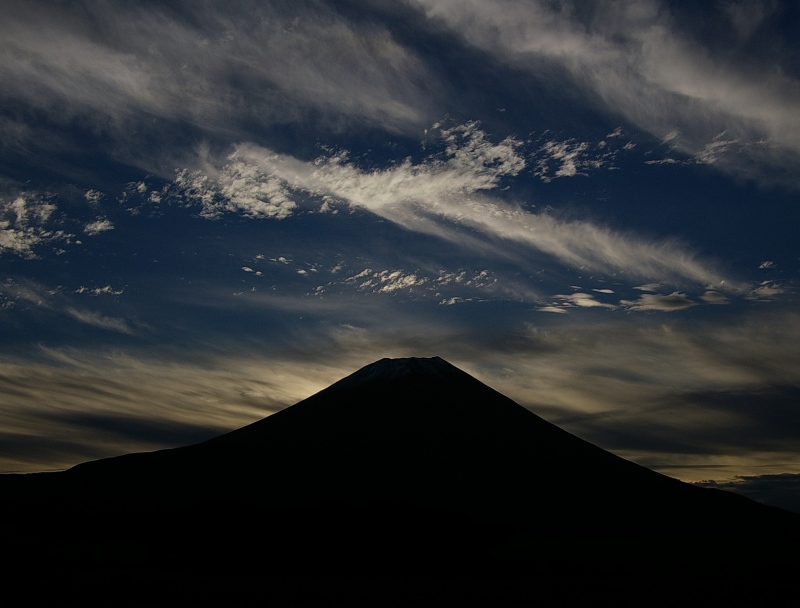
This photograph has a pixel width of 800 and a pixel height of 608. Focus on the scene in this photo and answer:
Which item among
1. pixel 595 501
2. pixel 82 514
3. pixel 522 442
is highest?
pixel 522 442

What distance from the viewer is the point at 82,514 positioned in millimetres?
120500

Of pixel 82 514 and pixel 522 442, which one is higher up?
pixel 522 442

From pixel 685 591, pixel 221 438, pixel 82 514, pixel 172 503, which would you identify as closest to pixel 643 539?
pixel 685 591

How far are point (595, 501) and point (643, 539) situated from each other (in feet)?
112

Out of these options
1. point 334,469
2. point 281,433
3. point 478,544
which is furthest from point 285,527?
point 281,433

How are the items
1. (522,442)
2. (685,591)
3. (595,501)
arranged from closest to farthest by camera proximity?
(685,591)
(595,501)
(522,442)

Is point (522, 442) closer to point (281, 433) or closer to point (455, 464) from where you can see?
point (455, 464)

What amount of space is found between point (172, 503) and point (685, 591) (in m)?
96.9

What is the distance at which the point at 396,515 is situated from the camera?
82938 mm

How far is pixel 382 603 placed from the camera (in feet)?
143

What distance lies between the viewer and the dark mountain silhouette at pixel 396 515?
205 ft

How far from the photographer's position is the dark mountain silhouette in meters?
62.6

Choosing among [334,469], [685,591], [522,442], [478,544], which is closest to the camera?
[685,591]

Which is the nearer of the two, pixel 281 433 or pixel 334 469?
pixel 334 469
